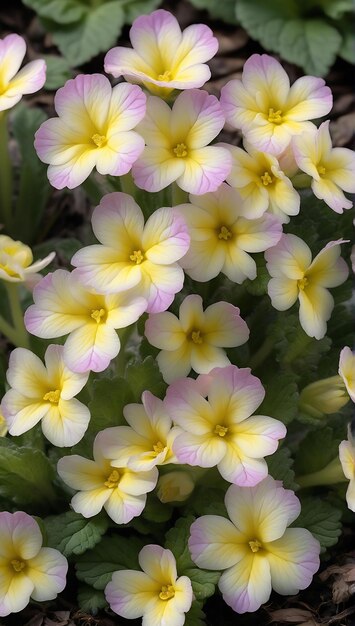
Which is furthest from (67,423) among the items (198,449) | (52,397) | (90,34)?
(90,34)

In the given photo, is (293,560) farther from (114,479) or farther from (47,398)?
(47,398)

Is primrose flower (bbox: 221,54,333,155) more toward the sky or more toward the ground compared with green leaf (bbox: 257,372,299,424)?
more toward the sky

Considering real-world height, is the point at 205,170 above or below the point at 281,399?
above

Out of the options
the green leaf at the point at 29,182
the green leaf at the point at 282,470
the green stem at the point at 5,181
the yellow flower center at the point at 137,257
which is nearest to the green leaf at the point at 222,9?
the green leaf at the point at 29,182

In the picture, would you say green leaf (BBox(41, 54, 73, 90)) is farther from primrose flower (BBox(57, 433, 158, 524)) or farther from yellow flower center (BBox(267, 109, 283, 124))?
primrose flower (BBox(57, 433, 158, 524))

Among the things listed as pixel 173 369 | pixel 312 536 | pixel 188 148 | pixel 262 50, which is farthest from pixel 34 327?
pixel 262 50

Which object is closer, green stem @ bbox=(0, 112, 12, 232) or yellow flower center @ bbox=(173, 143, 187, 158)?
yellow flower center @ bbox=(173, 143, 187, 158)

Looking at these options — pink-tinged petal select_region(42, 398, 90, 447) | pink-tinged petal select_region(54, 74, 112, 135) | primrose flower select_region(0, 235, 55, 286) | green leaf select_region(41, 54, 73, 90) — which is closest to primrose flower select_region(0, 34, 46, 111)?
pink-tinged petal select_region(54, 74, 112, 135)
